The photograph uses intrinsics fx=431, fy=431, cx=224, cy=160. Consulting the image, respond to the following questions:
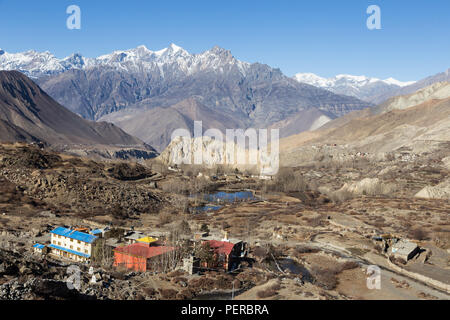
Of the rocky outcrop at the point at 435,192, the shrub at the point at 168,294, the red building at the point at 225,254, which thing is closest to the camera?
the shrub at the point at 168,294

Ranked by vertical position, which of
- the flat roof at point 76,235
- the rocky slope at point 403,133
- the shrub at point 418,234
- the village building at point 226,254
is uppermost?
the rocky slope at point 403,133

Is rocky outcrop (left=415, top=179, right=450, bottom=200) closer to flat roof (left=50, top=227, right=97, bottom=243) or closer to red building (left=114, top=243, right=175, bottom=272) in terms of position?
red building (left=114, top=243, right=175, bottom=272)

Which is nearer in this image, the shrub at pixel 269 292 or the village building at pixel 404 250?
the shrub at pixel 269 292

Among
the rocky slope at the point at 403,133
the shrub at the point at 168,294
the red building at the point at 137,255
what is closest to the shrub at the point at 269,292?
the shrub at the point at 168,294

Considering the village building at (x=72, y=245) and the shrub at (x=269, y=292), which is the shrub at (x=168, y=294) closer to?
the shrub at (x=269, y=292)

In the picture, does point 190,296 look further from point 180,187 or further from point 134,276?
point 180,187

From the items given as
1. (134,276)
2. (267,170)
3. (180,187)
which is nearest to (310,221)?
(134,276)

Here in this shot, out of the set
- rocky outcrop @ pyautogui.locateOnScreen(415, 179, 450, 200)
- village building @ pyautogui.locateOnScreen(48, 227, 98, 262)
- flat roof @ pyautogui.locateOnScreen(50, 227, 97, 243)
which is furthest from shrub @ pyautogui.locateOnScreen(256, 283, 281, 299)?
rocky outcrop @ pyautogui.locateOnScreen(415, 179, 450, 200)
